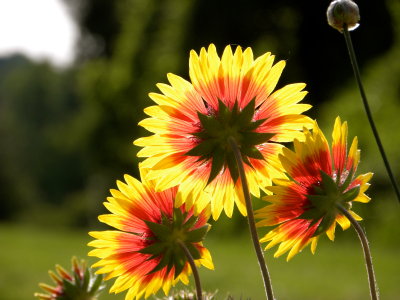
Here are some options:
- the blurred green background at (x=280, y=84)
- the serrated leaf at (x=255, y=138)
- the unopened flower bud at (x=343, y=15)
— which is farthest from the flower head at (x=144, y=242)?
the blurred green background at (x=280, y=84)

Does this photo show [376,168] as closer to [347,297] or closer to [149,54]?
[347,297]

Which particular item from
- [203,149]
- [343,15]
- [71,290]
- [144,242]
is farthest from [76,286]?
[343,15]

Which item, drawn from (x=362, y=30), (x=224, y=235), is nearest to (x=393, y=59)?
(x=224, y=235)

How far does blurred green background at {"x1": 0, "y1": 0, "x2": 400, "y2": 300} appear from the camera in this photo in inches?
231

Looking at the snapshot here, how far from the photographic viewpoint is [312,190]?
2.63 feet

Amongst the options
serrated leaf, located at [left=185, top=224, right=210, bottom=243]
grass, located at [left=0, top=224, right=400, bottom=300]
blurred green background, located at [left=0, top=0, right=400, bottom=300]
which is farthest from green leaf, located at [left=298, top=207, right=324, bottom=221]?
grass, located at [left=0, top=224, right=400, bottom=300]

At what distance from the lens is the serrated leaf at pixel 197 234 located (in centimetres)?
80

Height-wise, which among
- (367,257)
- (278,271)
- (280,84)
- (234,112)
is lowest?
(367,257)

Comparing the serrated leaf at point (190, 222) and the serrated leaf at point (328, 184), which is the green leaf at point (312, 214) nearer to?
the serrated leaf at point (328, 184)

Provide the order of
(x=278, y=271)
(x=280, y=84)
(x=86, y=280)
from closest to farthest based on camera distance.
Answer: (x=86, y=280) → (x=278, y=271) → (x=280, y=84)

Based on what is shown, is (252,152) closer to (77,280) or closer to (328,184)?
(328,184)

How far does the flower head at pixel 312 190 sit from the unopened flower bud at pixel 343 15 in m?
0.12

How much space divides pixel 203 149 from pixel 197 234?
10cm

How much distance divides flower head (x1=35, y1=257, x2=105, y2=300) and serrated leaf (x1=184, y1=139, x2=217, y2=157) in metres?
0.22
